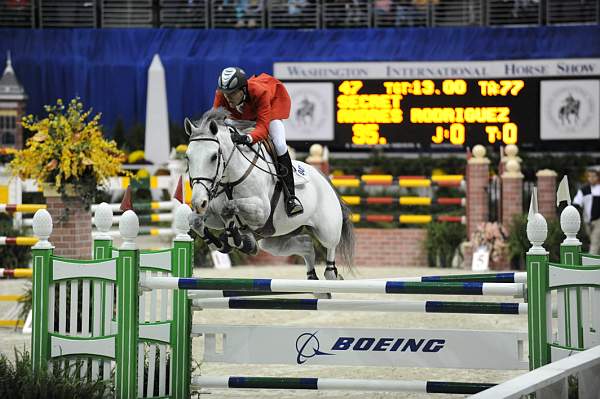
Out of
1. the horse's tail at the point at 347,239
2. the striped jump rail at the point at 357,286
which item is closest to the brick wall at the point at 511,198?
the horse's tail at the point at 347,239

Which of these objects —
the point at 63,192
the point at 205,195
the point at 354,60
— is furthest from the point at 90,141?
the point at 354,60

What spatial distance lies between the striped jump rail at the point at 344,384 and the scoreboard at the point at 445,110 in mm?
11001

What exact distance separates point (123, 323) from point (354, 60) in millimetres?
14485

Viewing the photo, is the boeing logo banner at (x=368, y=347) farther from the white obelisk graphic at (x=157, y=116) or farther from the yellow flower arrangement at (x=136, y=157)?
the white obelisk graphic at (x=157, y=116)

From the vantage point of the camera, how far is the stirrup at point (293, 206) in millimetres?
6973

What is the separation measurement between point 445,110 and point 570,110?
2123mm

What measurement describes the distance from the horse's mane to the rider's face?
3.2 inches

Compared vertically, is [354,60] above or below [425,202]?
above

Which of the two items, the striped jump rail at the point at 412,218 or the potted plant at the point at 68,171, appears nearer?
the potted plant at the point at 68,171

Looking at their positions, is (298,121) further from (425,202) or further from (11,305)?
(11,305)

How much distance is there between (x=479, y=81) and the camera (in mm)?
16812

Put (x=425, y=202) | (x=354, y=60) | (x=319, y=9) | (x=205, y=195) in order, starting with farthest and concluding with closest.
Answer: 1. (x=319, y=9)
2. (x=354, y=60)
3. (x=425, y=202)
4. (x=205, y=195)

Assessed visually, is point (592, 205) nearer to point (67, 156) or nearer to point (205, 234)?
point (67, 156)

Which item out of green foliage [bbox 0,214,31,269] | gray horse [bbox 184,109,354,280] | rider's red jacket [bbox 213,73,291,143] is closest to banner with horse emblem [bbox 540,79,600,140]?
green foliage [bbox 0,214,31,269]
